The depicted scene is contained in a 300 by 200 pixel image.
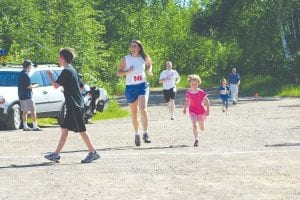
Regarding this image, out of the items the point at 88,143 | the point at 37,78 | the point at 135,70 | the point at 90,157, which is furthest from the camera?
the point at 37,78

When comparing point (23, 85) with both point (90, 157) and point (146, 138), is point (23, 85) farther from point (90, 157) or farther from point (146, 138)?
point (90, 157)

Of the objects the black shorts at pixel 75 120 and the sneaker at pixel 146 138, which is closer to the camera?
the black shorts at pixel 75 120

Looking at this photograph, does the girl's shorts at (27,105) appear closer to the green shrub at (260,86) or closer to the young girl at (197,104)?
the young girl at (197,104)

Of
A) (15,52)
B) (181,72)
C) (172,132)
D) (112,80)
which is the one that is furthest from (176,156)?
(181,72)

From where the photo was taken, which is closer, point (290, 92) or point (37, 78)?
point (37, 78)

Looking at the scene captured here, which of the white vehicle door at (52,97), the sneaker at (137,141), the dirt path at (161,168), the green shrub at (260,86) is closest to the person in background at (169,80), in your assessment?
the white vehicle door at (52,97)

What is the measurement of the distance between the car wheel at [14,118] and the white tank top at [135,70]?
6569mm

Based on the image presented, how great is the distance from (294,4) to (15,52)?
2734 cm

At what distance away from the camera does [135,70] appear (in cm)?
1466

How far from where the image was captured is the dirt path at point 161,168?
884 cm

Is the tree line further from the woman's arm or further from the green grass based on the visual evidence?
the woman's arm

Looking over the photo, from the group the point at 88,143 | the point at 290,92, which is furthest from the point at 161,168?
the point at 290,92

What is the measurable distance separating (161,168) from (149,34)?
50.8 m

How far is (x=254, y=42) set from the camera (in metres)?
53.7
